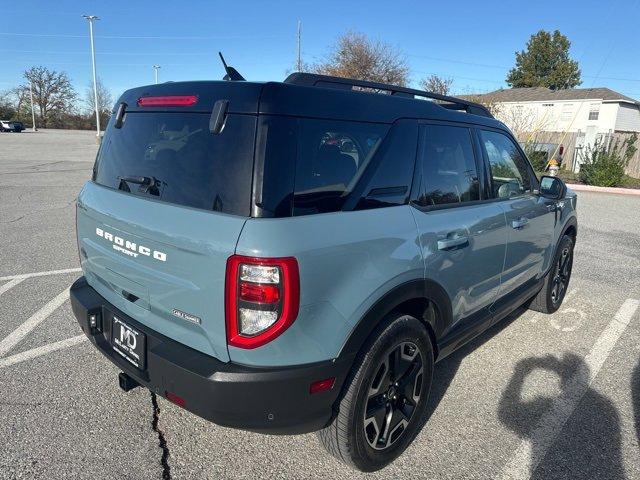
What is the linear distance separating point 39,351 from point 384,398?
261 centimetres

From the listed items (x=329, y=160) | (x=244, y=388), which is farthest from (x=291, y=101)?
(x=244, y=388)

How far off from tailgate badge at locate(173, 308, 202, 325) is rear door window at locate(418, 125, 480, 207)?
1307 mm

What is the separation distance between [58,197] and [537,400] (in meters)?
10.7

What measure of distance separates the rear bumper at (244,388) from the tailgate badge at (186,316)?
141 mm

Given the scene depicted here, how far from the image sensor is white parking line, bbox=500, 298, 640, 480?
252 cm

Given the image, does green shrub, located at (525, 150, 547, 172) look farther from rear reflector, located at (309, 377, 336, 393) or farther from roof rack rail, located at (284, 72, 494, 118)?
rear reflector, located at (309, 377, 336, 393)

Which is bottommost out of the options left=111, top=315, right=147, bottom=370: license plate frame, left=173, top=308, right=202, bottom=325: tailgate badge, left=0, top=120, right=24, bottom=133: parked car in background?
left=0, top=120, right=24, bottom=133: parked car in background

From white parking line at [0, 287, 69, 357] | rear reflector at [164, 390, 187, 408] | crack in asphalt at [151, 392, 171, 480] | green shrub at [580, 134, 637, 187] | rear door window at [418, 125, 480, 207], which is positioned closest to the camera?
rear reflector at [164, 390, 187, 408]

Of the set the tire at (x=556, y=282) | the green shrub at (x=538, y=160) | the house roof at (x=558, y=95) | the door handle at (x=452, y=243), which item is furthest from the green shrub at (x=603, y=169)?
the house roof at (x=558, y=95)

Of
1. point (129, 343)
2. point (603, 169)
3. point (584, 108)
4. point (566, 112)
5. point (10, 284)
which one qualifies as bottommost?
point (10, 284)

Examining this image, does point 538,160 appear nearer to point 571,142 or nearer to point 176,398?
point 571,142

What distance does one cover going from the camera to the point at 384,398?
244 cm

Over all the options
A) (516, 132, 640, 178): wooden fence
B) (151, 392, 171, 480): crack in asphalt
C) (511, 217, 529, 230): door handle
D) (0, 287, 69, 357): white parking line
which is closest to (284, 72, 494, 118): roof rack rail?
(511, 217, 529, 230): door handle

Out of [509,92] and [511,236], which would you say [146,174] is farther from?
[509,92]
